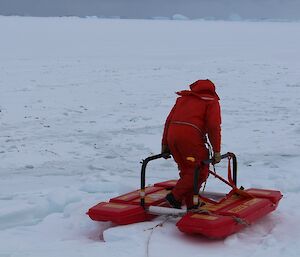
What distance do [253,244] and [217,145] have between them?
77cm

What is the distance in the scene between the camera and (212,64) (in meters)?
20.8

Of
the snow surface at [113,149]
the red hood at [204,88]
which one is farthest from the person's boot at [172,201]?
the red hood at [204,88]

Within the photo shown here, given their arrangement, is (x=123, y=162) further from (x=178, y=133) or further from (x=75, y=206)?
(x=178, y=133)

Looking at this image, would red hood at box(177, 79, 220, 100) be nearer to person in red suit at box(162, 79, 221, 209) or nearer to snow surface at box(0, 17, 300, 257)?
person in red suit at box(162, 79, 221, 209)

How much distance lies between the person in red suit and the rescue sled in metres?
0.14

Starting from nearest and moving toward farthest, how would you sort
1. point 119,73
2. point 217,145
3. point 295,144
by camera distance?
point 217,145, point 295,144, point 119,73

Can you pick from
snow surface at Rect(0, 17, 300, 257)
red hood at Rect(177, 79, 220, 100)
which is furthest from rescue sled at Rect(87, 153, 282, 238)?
red hood at Rect(177, 79, 220, 100)

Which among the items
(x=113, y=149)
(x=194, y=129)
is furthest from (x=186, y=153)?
(x=113, y=149)

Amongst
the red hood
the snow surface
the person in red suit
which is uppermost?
the red hood

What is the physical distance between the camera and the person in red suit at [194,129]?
4438mm

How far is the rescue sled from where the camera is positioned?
4121 millimetres

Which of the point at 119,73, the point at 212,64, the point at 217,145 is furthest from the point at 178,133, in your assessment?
the point at 212,64

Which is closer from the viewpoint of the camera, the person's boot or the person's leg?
the person's leg

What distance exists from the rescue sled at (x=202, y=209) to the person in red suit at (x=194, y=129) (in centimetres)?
14
